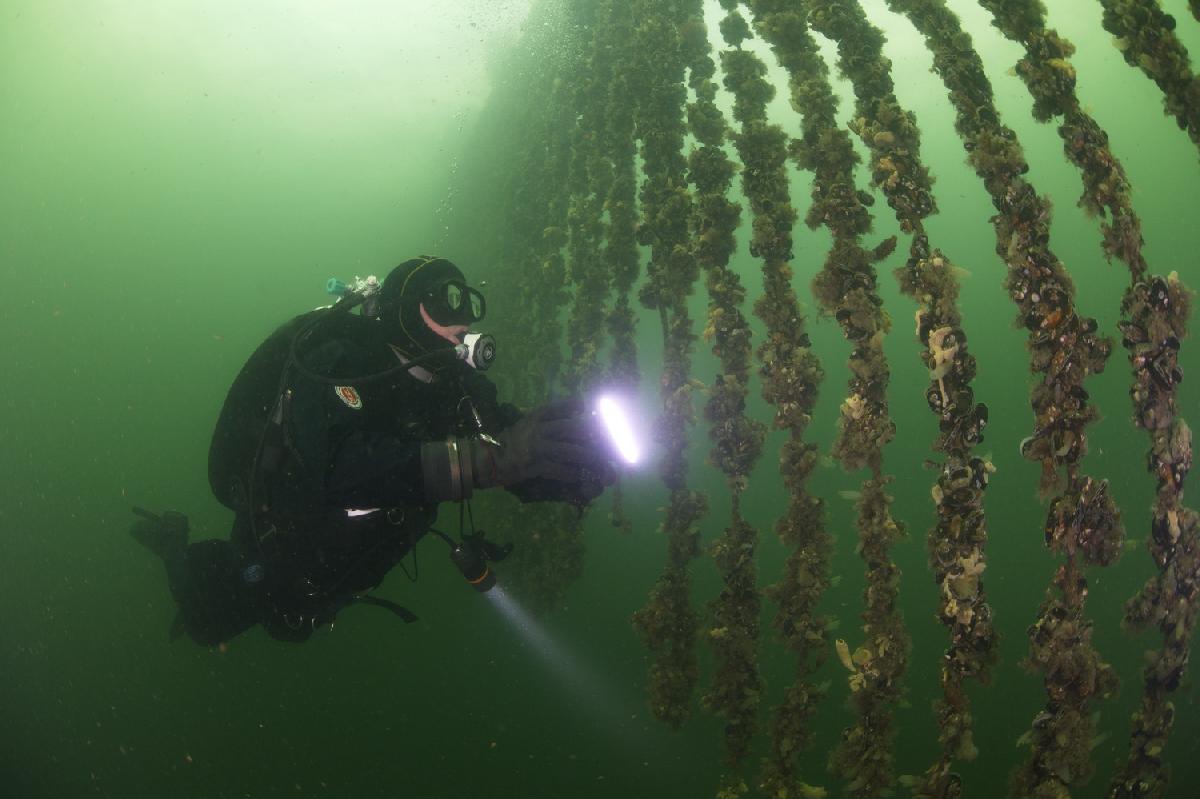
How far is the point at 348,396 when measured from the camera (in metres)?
3.05

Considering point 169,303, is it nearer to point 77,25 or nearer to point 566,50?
point 77,25

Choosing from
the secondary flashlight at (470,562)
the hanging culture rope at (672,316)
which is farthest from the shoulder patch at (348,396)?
the hanging culture rope at (672,316)

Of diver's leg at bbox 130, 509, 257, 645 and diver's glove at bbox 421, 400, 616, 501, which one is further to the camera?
diver's leg at bbox 130, 509, 257, 645

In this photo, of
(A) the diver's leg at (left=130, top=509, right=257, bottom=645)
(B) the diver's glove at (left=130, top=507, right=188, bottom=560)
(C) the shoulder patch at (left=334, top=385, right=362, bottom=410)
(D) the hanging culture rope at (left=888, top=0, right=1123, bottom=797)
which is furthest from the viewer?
(B) the diver's glove at (left=130, top=507, right=188, bottom=560)

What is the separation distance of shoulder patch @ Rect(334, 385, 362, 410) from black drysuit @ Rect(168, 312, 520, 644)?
0.01 m

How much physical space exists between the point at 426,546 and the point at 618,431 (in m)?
14.1

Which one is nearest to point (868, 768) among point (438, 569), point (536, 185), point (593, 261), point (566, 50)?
point (593, 261)

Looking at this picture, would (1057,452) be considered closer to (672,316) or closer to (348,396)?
(672,316)

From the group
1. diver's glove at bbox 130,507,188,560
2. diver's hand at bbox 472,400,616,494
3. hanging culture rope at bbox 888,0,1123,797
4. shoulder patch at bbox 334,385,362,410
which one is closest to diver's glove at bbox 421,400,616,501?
diver's hand at bbox 472,400,616,494

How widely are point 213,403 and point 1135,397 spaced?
172 feet

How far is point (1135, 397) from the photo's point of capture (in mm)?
2041

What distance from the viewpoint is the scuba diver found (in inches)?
112

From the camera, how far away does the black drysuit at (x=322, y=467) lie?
2.92m

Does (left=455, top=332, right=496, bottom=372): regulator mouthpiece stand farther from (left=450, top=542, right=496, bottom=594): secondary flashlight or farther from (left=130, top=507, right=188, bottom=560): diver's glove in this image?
(left=130, top=507, right=188, bottom=560): diver's glove
